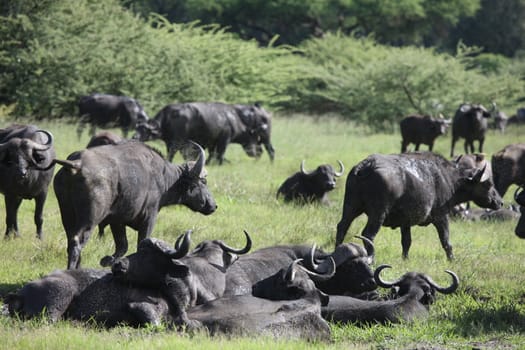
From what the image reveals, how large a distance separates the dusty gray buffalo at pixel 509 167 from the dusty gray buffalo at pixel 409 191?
195 inches

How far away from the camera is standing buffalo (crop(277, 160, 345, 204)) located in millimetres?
16562

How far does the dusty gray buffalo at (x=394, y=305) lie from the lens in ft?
27.7

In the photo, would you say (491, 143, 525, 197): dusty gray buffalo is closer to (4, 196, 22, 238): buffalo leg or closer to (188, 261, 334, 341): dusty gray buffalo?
(4, 196, 22, 238): buffalo leg

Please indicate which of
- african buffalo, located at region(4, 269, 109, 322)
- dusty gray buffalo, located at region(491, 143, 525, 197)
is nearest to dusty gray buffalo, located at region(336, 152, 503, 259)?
african buffalo, located at region(4, 269, 109, 322)

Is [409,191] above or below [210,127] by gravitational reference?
above

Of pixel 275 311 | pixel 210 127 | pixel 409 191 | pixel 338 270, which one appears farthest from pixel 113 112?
pixel 275 311

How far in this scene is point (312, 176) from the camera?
55.2 ft

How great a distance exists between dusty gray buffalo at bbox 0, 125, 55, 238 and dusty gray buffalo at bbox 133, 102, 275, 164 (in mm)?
7888

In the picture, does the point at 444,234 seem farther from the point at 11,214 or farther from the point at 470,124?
the point at 470,124

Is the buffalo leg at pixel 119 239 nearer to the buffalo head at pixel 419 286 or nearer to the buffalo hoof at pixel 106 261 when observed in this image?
→ the buffalo hoof at pixel 106 261

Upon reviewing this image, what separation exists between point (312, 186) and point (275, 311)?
881 cm

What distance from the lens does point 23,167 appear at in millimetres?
10742

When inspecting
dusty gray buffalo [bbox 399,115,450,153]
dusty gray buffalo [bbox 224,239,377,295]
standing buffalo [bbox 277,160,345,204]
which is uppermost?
dusty gray buffalo [bbox 224,239,377,295]

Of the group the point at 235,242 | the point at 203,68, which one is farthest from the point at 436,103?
the point at 235,242
